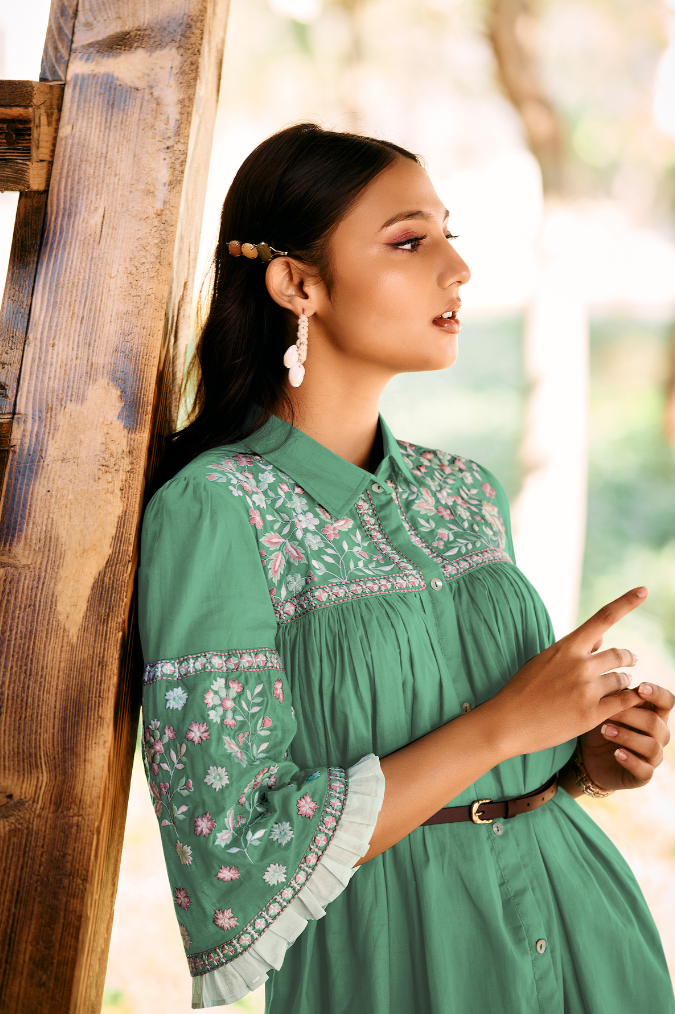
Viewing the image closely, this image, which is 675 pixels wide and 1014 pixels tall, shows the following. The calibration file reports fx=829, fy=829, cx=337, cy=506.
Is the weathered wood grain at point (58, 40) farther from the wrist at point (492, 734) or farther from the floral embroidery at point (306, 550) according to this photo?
the wrist at point (492, 734)

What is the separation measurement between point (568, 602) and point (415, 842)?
13.6 feet

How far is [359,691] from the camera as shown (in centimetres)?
119

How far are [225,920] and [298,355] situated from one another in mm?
910

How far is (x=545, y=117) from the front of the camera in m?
5.64

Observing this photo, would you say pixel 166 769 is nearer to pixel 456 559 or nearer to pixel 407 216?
pixel 456 559

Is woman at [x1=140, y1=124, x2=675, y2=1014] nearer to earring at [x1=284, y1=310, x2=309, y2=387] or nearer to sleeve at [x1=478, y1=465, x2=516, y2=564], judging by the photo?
earring at [x1=284, y1=310, x2=309, y2=387]

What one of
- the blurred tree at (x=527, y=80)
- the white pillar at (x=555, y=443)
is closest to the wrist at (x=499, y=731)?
the white pillar at (x=555, y=443)

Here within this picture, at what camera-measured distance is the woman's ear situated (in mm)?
1496

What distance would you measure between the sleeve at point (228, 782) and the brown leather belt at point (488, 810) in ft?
0.58

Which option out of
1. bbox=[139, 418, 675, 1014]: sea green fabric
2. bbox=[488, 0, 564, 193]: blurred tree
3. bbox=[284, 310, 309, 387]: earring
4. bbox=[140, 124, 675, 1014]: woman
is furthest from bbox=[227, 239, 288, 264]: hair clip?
bbox=[488, 0, 564, 193]: blurred tree

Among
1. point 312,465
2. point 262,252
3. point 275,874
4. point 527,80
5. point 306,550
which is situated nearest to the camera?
point 275,874

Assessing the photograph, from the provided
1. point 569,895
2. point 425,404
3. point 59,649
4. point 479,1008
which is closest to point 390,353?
point 59,649

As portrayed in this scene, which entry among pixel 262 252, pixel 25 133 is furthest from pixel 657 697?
pixel 25 133

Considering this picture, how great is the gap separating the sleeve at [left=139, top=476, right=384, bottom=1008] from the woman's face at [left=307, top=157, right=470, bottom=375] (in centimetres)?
51
